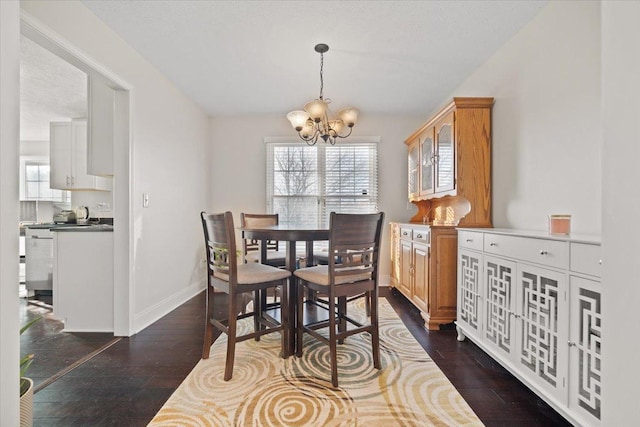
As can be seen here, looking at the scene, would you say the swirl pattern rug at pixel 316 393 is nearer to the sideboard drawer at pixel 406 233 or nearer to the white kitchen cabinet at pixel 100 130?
the sideboard drawer at pixel 406 233

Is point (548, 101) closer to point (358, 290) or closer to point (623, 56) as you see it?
point (623, 56)

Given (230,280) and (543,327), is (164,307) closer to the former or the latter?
(230,280)

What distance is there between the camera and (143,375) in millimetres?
1812

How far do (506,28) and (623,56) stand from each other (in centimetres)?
199

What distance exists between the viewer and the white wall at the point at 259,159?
4164 mm

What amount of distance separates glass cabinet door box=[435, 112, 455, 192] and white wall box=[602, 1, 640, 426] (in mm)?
1933

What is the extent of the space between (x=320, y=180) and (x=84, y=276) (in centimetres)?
284

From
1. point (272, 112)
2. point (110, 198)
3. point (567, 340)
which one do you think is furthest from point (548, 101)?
point (110, 198)

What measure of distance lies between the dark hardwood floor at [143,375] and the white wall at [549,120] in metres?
1.03

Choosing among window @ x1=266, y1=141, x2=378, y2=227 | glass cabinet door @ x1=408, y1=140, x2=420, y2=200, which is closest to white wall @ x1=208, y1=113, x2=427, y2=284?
window @ x1=266, y1=141, x2=378, y2=227

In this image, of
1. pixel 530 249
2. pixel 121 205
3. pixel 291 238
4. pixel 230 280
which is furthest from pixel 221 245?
pixel 530 249

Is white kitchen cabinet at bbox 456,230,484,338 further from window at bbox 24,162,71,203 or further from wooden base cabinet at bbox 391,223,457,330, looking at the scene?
window at bbox 24,162,71,203

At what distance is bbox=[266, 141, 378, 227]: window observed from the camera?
13.7ft

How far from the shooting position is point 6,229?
31.8 inches
